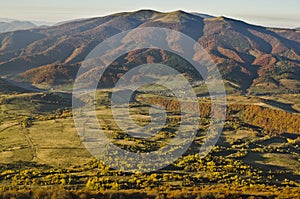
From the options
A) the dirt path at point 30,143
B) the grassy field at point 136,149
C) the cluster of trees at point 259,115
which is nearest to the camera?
the grassy field at point 136,149

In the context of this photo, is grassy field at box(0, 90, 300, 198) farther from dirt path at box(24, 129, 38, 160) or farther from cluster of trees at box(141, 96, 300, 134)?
cluster of trees at box(141, 96, 300, 134)

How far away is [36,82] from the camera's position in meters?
190

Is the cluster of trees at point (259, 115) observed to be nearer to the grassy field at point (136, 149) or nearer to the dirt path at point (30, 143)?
the grassy field at point (136, 149)

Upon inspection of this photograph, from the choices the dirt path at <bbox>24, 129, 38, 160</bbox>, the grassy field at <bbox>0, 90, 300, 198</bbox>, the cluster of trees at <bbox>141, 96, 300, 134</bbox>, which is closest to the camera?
the grassy field at <bbox>0, 90, 300, 198</bbox>

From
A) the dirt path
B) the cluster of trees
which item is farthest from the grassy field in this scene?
the cluster of trees

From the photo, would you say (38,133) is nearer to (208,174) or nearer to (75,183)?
(75,183)

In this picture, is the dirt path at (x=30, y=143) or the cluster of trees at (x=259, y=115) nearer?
the dirt path at (x=30, y=143)

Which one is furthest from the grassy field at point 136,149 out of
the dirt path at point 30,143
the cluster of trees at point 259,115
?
the cluster of trees at point 259,115

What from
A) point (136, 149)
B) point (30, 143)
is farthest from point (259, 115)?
point (30, 143)

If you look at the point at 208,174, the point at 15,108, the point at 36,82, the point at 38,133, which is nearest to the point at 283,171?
the point at 208,174

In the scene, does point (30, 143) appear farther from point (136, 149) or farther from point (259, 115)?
point (259, 115)

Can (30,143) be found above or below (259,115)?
above

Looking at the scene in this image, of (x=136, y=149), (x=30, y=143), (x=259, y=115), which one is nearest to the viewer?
(x=136, y=149)

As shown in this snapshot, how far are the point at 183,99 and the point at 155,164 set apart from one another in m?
92.9
